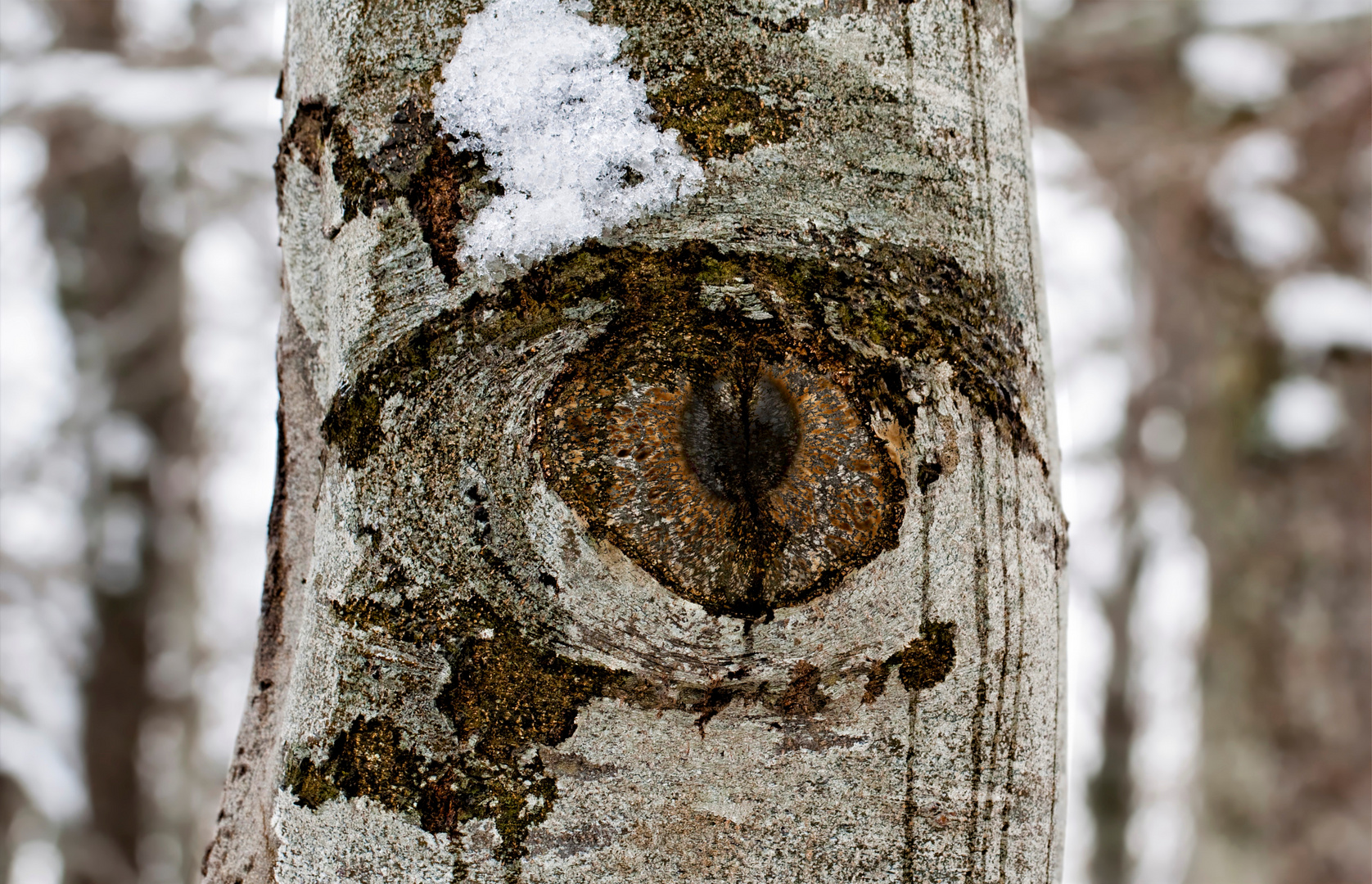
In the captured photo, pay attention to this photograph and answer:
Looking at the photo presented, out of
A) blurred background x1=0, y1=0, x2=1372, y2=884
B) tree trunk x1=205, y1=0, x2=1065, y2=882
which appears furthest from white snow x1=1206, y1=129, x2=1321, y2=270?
tree trunk x1=205, y1=0, x2=1065, y2=882

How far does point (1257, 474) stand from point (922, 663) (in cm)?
472

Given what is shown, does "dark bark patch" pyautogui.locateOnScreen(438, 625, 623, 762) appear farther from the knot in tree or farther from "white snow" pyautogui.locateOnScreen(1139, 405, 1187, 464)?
"white snow" pyautogui.locateOnScreen(1139, 405, 1187, 464)

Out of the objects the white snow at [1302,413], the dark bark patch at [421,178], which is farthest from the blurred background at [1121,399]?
the dark bark patch at [421,178]

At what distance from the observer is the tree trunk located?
0.50m

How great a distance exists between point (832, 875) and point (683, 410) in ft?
0.81

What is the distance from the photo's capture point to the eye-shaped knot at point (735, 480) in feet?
1.62

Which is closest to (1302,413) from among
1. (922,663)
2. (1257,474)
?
(1257,474)

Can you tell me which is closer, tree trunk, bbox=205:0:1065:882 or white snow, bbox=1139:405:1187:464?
tree trunk, bbox=205:0:1065:882

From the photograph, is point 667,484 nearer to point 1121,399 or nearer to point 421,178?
point 421,178

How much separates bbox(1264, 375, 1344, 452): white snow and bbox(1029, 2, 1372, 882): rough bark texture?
5 centimetres

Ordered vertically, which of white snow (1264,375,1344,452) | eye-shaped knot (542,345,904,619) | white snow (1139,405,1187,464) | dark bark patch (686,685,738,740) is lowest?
dark bark patch (686,685,738,740)

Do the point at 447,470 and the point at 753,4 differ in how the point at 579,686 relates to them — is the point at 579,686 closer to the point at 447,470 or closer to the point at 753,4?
the point at 447,470

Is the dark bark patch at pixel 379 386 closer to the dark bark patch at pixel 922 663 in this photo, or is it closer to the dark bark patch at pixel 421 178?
the dark bark patch at pixel 421 178

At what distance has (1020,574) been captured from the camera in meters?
0.54
